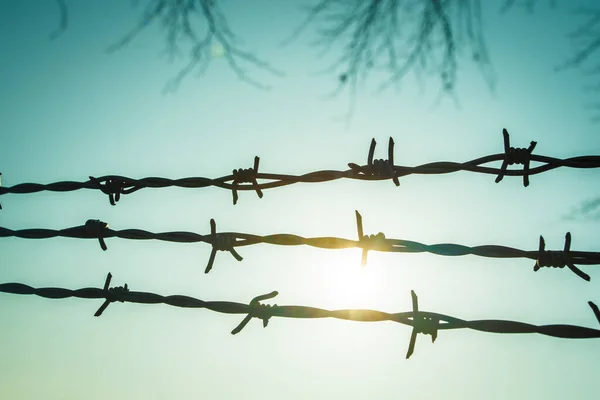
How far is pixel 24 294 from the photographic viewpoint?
6.77ft

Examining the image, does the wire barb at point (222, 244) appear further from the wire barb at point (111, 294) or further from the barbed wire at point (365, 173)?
the wire barb at point (111, 294)

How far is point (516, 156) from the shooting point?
6.03ft

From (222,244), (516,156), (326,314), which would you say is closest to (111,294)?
(222,244)

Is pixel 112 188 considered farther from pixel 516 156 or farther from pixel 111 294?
pixel 516 156

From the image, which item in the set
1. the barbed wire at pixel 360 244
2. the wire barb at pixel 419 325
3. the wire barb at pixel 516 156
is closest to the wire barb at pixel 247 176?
the barbed wire at pixel 360 244

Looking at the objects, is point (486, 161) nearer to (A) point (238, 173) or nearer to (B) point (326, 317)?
(B) point (326, 317)

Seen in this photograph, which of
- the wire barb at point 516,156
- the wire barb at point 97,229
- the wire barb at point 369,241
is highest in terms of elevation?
the wire barb at point 516,156

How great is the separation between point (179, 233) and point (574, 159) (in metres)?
1.70

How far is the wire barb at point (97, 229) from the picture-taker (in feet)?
6.65

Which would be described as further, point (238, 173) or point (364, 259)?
point (238, 173)

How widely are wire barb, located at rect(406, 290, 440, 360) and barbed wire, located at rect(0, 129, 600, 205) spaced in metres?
0.52

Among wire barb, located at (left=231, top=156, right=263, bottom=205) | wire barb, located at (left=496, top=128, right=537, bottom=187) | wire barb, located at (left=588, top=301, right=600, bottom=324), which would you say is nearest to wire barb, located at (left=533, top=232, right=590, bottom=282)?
wire barb, located at (left=588, top=301, right=600, bottom=324)

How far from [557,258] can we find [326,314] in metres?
0.91

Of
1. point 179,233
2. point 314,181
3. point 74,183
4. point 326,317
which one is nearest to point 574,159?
point 314,181
